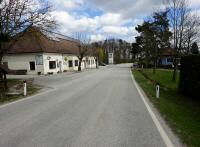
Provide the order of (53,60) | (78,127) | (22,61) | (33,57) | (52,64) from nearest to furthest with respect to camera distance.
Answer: (78,127), (33,57), (22,61), (52,64), (53,60)

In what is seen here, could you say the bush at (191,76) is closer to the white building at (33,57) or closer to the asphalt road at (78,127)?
the asphalt road at (78,127)

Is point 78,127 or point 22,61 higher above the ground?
point 22,61

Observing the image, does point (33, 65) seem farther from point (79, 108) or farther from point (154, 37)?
point (79, 108)

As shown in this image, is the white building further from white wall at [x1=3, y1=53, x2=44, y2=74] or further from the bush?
the bush

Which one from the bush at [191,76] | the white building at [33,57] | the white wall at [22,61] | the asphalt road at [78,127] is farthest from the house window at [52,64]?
the asphalt road at [78,127]

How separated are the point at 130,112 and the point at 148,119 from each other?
142 centimetres

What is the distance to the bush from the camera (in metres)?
16.0

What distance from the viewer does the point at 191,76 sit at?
16969 millimetres

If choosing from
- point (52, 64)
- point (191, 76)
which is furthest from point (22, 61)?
point (191, 76)

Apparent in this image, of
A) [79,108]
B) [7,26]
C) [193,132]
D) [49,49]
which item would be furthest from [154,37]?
[193,132]

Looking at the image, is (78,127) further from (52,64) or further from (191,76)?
(52,64)

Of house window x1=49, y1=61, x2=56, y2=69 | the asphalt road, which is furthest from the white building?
the asphalt road

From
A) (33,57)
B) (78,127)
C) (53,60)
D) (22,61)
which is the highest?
(33,57)

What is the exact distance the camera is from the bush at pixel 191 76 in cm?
1603
